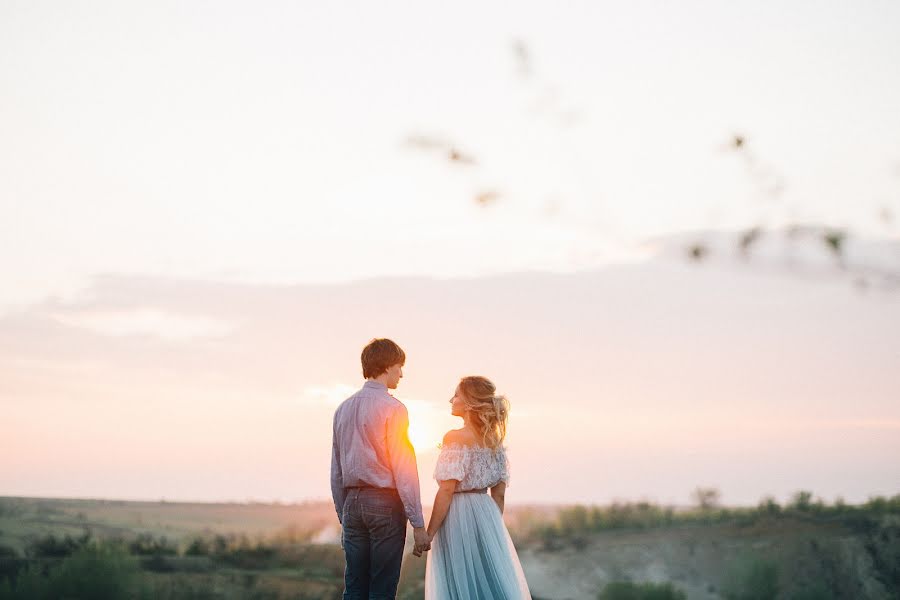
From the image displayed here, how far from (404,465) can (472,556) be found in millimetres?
1162

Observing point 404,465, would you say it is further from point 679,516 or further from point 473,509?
point 679,516

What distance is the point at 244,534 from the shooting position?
2142 cm

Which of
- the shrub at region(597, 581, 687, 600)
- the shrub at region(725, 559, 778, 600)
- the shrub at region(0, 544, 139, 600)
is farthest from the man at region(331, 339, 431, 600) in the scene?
the shrub at region(725, 559, 778, 600)

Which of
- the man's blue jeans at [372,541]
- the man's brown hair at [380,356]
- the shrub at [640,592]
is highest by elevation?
the man's brown hair at [380,356]

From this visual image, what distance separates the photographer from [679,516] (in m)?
20.7

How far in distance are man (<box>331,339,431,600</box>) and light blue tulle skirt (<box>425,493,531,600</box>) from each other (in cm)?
66

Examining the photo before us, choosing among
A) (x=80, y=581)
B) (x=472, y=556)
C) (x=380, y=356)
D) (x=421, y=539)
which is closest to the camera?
(x=421, y=539)

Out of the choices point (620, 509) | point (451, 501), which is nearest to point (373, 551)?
point (451, 501)

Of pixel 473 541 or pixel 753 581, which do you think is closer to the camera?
pixel 473 541

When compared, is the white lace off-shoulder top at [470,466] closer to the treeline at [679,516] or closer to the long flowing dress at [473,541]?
the long flowing dress at [473,541]

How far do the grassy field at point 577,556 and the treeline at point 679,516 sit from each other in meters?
0.02

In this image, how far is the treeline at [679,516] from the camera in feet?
64.1

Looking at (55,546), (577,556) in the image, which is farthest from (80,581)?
(577,556)

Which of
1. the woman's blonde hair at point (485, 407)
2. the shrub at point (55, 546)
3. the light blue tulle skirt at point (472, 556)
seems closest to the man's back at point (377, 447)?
the woman's blonde hair at point (485, 407)
